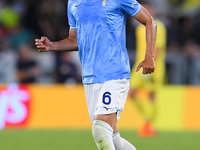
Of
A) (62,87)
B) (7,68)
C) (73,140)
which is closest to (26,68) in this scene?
(7,68)

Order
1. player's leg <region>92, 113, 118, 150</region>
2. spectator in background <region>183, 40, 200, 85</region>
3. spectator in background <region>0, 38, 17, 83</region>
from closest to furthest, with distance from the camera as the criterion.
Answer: player's leg <region>92, 113, 118, 150</region> < spectator in background <region>0, 38, 17, 83</region> < spectator in background <region>183, 40, 200, 85</region>

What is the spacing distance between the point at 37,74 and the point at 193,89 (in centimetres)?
394

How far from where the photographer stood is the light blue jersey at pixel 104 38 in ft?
19.4

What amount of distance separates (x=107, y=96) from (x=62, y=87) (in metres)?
7.84

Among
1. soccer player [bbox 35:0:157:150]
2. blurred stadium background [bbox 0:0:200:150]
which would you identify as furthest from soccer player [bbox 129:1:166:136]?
soccer player [bbox 35:0:157:150]

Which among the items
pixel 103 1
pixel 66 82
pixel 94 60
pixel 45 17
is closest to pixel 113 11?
pixel 103 1

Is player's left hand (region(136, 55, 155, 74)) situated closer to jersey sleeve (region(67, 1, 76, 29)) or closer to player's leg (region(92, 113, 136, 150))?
player's leg (region(92, 113, 136, 150))

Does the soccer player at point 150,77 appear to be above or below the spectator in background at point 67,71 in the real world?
above

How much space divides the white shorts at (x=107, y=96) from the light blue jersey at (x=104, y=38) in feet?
0.17

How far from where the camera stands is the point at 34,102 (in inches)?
525

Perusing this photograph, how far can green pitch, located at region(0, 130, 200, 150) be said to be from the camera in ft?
30.2

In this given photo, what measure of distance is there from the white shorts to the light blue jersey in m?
0.05

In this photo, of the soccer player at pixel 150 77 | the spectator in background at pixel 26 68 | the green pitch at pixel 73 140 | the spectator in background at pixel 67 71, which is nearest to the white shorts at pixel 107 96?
the green pitch at pixel 73 140

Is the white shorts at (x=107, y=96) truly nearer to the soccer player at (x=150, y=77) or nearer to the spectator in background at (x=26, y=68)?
the soccer player at (x=150, y=77)
